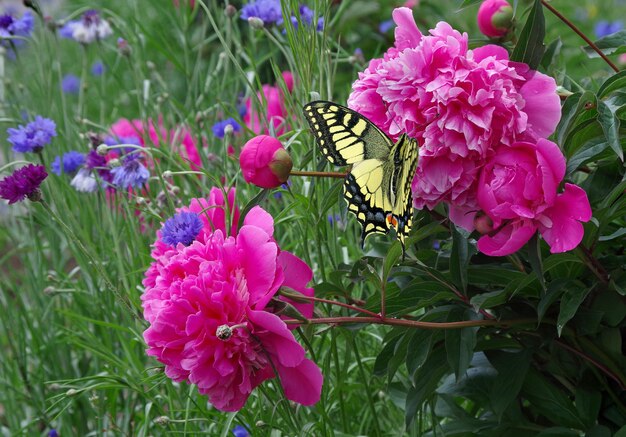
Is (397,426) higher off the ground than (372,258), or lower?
lower

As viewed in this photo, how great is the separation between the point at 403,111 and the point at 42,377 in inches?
38.3

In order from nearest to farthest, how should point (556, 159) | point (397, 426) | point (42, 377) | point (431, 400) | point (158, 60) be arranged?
point (556, 159), point (431, 400), point (397, 426), point (42, 377), point (158, 60)

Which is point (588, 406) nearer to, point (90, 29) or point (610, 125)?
point (610, 125)

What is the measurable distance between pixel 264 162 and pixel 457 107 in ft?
0.63

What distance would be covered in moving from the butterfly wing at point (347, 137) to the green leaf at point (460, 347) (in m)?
0.22

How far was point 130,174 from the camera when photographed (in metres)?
1.27

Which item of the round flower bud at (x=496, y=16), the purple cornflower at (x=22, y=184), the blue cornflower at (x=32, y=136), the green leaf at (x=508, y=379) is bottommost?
the green leaf at (x=508, y=379)

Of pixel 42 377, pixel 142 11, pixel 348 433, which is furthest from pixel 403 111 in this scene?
pixel 142 11

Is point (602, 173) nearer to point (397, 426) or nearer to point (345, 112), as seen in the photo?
point (345, 112)

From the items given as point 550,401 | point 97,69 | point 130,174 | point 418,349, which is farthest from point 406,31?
point 97,69

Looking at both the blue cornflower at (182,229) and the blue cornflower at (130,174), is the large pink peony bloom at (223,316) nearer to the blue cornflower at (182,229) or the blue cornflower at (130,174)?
the blue cornflower at (182,229)

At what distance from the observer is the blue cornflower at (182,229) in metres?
0.90

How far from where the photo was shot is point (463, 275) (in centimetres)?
88

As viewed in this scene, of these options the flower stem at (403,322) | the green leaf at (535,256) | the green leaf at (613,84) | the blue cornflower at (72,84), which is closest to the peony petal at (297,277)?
the flower stem at (403,322)
